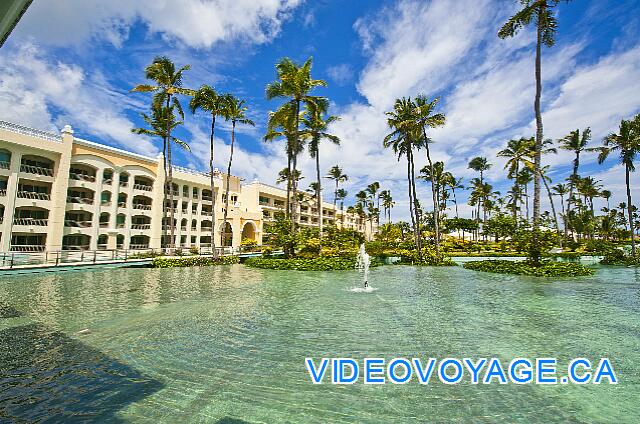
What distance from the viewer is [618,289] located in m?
15.6

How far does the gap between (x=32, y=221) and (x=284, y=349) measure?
3751cm

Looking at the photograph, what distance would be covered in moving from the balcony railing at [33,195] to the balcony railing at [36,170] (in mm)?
2051

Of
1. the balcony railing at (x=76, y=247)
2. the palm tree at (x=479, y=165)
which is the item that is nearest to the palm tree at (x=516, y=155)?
the palm tree at (x=479, y=165)

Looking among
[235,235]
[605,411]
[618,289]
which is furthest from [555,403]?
[235,235]

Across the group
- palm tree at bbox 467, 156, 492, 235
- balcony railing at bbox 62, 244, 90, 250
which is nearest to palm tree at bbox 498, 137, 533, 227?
palm tree at bbox 467, 156, 492, 235

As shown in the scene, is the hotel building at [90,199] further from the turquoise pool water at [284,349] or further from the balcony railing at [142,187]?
the turquoise pool water at [284,349]

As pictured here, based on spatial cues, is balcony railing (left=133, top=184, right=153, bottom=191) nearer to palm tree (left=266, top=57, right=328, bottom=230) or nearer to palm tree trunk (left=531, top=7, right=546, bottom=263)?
palm tree (left=266, top=57, right=328, bottom=230)

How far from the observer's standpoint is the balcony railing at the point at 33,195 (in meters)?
31.2

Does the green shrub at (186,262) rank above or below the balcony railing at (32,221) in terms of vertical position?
below

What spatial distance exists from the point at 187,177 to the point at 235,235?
38.2 feet

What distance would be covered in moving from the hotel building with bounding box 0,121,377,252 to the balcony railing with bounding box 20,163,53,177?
78 mm

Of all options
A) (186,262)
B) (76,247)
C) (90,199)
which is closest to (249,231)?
(90,199)

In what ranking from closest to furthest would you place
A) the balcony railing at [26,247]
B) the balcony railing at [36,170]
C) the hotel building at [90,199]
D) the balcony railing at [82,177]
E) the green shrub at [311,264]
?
1. the green shrub at [311,264]
2. the balcony railing at [26,247]
3. the hotel building at [90,199]
4. the balcony railing at [36,170]
5. the balcony railing at [82,177]

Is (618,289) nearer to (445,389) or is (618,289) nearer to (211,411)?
(445,389)
